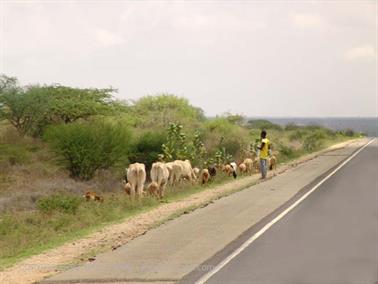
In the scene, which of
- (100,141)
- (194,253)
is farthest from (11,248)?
(100,141)

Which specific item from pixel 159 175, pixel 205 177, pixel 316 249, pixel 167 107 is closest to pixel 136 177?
pixel 159 175

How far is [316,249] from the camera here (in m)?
11.5

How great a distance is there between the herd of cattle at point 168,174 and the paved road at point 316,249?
6066mm

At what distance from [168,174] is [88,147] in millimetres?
7776

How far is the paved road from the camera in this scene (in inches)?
373

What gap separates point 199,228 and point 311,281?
224 inches

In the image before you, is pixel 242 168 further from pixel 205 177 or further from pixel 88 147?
pixel 88 147

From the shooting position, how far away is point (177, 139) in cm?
3347

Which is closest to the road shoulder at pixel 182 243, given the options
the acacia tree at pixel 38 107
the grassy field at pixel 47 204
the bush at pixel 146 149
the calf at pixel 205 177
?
the grassy field at pixel 47 204

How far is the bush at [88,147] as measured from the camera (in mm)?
31094

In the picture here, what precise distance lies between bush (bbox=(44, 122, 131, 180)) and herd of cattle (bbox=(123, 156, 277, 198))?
9.43 feet

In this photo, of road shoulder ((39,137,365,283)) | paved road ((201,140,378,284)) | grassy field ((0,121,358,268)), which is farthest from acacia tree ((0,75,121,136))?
paved road ((201,140,378,284))

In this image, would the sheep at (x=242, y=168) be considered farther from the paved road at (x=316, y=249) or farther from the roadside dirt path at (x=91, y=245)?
the paved road at (x=316, y=249)

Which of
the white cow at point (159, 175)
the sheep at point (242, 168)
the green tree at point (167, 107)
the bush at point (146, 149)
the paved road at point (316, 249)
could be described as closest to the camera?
the paved road at point (316, 249)
